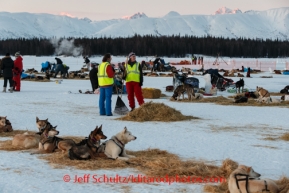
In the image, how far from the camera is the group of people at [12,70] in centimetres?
1828

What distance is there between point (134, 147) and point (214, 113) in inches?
214

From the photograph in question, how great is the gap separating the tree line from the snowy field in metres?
75.4

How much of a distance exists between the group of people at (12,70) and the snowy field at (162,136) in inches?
72.3

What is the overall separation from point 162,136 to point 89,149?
2.51 meters

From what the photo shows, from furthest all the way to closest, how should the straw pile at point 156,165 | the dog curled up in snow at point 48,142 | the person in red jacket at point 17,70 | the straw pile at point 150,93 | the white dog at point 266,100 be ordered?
the person in red jacket at point 17,70
the straw pile at point 150,93
the white dog at point 266,100
the dog curled up in snow at point 48,142
the straw pile at point 156,165

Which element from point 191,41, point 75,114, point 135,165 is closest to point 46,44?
point 191,41

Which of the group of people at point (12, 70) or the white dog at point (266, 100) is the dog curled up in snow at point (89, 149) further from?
the group of people at point (12, 70)

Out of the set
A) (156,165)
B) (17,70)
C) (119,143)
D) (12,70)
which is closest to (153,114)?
(119,143)

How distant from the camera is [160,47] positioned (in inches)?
3649

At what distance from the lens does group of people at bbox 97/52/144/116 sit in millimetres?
12148

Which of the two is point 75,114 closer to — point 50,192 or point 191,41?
point 50,192

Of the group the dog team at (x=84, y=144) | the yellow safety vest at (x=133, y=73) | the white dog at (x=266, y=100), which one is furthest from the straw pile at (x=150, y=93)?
the dog team at (x=84, y=144)

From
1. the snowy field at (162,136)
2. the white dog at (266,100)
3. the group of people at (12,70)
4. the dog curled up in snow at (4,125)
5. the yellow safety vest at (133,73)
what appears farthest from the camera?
the group of people at (12,70)

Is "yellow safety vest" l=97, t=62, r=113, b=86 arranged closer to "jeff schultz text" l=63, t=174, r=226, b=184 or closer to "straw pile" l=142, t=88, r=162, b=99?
"straw pile" l=142, t=88, r=162, b=99
